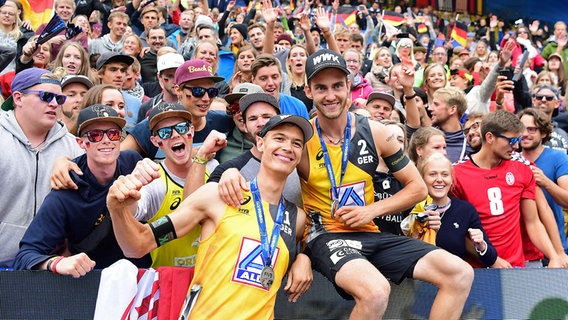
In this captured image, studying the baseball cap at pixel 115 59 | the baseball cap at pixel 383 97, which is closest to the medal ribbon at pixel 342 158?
the baseball cap at pixel 383 97

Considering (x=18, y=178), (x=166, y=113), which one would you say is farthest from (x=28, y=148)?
(x=166, y=113)

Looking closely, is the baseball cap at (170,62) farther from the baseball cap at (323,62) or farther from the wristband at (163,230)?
the wristband at (163,230)

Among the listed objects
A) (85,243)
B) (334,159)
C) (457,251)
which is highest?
(334,159)

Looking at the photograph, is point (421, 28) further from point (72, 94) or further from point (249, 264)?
point (249, 264)

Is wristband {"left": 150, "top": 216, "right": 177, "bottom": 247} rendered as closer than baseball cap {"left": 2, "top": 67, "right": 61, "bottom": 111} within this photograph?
Yes

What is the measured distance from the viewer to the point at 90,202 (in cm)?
518

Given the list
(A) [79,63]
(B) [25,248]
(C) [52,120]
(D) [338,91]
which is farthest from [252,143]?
A: (A) [79,63]

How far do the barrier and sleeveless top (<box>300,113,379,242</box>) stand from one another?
1.28 feet

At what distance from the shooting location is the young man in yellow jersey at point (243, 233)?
459 centimetres

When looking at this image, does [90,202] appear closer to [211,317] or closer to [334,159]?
[211,317]

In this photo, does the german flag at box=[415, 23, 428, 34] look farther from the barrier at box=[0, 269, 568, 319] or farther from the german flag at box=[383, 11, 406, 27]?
the barrier at box=[0, 269, 568, 319]

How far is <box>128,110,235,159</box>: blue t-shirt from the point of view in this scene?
21.0 feet

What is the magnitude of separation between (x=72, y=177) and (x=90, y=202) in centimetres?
21

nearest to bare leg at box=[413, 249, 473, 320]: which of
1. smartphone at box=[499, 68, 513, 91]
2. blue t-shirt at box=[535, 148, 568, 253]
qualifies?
blue t-shirt at box=[535, 148, 568, 253]
